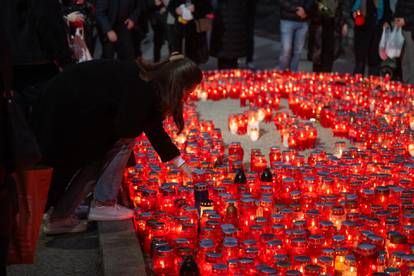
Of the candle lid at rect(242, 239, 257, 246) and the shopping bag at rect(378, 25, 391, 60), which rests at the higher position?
the shopping bag at rect(378, 25, 391, 60)

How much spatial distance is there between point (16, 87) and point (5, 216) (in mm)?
2789

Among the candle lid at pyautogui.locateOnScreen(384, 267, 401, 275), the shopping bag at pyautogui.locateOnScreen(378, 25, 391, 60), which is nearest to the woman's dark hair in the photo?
the candle lid at pyautogui.locateOnScreen(384, 267, 401, 275)

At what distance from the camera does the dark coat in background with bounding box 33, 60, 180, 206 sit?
5.23 metres

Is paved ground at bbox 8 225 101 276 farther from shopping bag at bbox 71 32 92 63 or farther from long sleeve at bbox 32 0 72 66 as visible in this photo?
shopping bag at bbox 71 32 92 63

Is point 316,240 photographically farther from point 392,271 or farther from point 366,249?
point 392,271

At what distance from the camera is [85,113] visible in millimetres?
5266

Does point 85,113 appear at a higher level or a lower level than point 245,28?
higher

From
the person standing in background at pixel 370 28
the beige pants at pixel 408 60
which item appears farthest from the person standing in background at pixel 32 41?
the beige pants at pixel 408 60

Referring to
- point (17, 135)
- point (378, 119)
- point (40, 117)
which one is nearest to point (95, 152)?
point (40, 117)

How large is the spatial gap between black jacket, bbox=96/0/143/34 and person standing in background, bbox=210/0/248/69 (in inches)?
73.4

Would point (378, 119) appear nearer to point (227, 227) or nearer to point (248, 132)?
point (248, 132)

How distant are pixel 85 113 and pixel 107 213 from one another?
709mm

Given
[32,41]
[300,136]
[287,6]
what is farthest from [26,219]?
[287,6]

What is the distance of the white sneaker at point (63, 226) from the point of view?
5.51m
